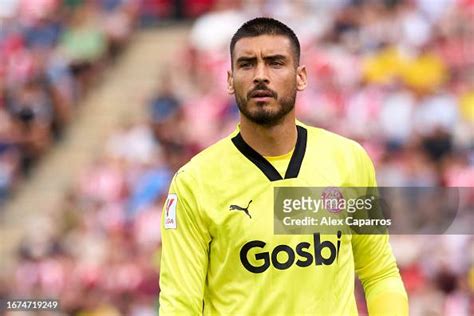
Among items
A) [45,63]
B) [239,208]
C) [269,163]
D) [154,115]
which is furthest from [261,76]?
[45,63]

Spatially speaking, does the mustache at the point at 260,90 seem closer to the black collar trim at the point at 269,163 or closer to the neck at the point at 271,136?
the neck at the point at 271,136

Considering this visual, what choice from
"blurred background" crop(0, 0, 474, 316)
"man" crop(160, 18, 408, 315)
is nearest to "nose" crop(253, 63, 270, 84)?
"man" crop(160, 18, 408, 315)

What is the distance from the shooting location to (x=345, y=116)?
37.7 feet

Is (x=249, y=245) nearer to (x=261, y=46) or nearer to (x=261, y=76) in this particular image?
(x=261, y=76)

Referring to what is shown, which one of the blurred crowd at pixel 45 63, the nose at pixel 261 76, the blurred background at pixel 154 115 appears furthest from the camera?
the blurred crowd at pixel 45 63

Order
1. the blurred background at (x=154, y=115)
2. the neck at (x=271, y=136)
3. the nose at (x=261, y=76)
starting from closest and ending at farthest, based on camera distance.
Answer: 1. the nose at (x=261, y=76)
2. the neck at (x=271, y=136)
3. the blurred background at (x=154, y=115)

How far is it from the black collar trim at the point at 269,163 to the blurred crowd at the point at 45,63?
919cm

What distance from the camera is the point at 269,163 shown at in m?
4.65

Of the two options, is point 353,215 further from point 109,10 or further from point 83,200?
point 109,10

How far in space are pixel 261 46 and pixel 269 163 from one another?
44cm

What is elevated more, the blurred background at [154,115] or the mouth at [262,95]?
the blurred background at [154,115]

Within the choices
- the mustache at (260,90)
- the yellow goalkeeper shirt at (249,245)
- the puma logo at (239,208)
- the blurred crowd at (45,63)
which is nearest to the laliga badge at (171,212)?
the yellow goalkeeper shirt at (249,245)

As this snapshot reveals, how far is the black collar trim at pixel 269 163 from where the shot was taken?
15.2 feet

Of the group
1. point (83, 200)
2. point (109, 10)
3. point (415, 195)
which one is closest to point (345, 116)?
point (415, 195)
